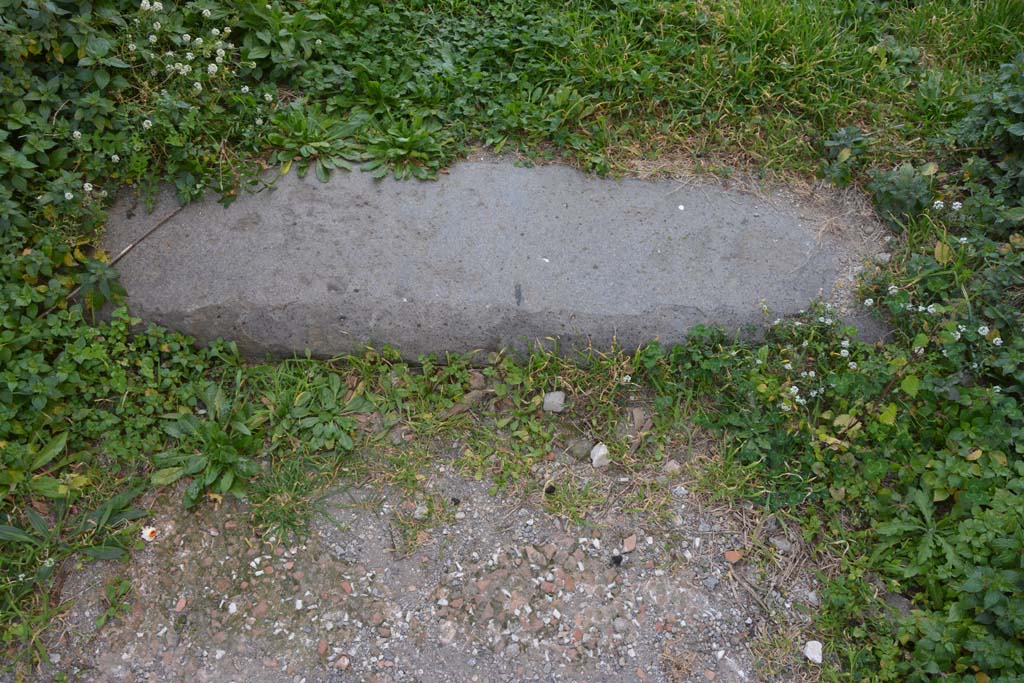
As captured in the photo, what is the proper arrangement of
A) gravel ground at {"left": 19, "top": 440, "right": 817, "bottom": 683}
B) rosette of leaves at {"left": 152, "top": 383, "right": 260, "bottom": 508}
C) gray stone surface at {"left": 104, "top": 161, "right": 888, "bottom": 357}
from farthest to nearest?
gray stone surface at {"left": 104, "top": 161, "right": 888, "bottom": 357} → rosette of leaves at {"left": 152, "top": 383, "right": 260, "bottom": 508} → gravel ground at {"left": 19, "top": 440, "right": 817, "bottom": 683}

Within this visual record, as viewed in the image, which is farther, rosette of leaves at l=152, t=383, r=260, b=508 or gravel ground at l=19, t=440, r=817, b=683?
rosette of leaves at l=152, t=383, r=260, b=508

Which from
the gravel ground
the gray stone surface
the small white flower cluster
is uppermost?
the small white flower cluster

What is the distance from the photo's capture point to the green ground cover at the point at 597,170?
2.96 metres

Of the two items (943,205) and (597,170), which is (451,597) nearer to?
(597,170)

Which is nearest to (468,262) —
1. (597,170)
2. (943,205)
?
(597,170)

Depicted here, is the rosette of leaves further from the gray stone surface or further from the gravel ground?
the gray stone surface

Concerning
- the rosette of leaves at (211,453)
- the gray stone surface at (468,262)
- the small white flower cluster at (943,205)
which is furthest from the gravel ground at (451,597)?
the small white flower cluster at (943,205)

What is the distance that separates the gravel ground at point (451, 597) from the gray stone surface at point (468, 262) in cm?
72

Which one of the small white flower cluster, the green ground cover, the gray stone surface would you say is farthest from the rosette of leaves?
the small white flower cluster

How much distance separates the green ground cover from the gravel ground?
130 mm

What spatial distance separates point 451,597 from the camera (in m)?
2.98

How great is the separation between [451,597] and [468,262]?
1.43 metres

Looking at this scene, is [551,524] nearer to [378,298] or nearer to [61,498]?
[378,298]

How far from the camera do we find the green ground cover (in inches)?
117
